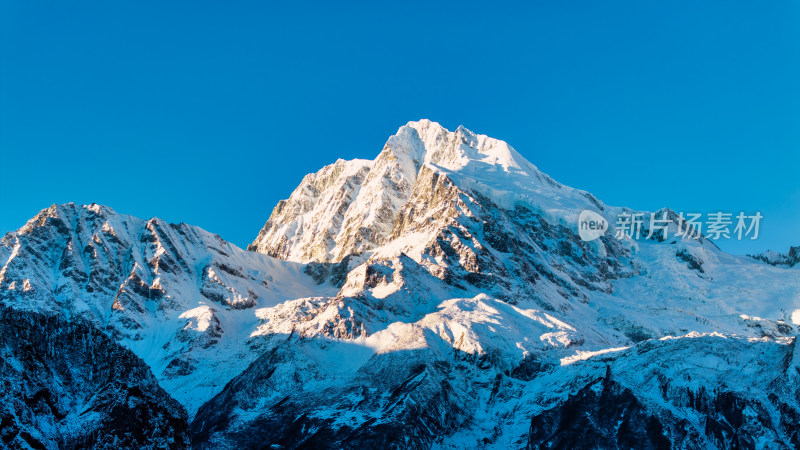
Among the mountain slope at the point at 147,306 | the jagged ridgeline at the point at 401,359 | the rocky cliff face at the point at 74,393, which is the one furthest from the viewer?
the mountain slope at the point at 147,306

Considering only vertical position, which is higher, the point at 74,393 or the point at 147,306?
the point at 147,306

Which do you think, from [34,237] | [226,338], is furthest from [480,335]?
[34,237]

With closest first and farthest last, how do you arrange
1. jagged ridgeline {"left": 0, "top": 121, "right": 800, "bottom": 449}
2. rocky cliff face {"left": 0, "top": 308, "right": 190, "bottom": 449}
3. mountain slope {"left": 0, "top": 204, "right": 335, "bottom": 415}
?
rocky cliff face {"left": 0, "top": 308, "right": 190, "bottom": 449}, jagged ridgeline {"left": 0, "top": 121, "right": 800, "bottom": 449}, mountain slope {"left": 0, "top": 204, "right": 335, "bottom": 415}

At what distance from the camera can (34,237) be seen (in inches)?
7815

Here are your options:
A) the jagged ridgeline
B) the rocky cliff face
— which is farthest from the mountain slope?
the rocky cliff face

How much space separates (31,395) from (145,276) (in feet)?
424

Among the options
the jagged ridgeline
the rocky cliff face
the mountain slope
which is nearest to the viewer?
the rocky cliff face

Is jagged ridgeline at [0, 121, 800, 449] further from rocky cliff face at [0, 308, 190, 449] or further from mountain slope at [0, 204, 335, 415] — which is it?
mountain slope at [0, 204, 335, 415]

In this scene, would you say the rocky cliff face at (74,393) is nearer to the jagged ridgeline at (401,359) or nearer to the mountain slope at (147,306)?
the jagged ridgeline at (401,359)

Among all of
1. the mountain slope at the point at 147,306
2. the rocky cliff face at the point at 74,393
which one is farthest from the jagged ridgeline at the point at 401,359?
the mountain slope at the point at 147,306

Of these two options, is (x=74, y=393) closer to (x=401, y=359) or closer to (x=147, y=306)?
(x=401, y=359)

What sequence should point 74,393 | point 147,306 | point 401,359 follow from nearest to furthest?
point 74,393 → point 401,359 → point 147,306

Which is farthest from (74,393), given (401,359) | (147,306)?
(147,306)

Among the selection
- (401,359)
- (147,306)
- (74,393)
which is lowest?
(74,393)
